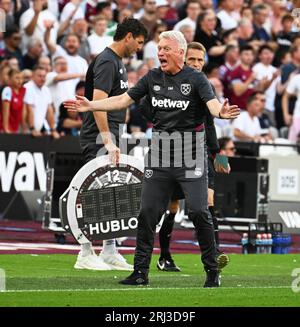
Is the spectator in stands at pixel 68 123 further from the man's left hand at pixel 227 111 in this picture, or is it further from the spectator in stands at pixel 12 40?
the man's left hand at pixel 227 111

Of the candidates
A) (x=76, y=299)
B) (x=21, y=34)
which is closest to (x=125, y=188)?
(x=76, y=299)

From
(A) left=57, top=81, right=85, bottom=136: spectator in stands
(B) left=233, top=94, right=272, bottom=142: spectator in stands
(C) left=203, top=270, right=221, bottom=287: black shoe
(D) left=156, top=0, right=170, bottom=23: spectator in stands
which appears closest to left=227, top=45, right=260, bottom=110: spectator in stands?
(B) left=233, top=94, right=272, bottom=142: spectator in stands

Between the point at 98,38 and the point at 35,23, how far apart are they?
1595mm

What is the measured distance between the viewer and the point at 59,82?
21.6 metres

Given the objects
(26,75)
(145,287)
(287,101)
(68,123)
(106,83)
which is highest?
(106,83)

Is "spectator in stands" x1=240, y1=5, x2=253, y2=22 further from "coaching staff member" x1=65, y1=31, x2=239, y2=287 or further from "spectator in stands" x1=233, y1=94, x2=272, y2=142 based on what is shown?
"coaching staff member" x1=65, y1=31, x2=239, y2=287

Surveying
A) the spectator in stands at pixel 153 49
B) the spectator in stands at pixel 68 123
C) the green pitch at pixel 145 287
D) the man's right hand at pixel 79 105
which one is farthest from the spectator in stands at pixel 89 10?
the man's right hand at pixel 79 105

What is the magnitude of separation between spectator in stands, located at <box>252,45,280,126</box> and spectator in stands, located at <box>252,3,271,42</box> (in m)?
1.35

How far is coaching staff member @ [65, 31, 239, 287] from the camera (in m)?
11.2

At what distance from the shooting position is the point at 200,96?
11172 mm

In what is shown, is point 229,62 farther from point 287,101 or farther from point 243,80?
point 287,101

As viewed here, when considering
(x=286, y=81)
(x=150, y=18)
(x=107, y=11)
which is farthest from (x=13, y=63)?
(x=286, y=81)

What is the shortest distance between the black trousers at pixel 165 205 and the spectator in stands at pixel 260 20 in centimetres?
1571
